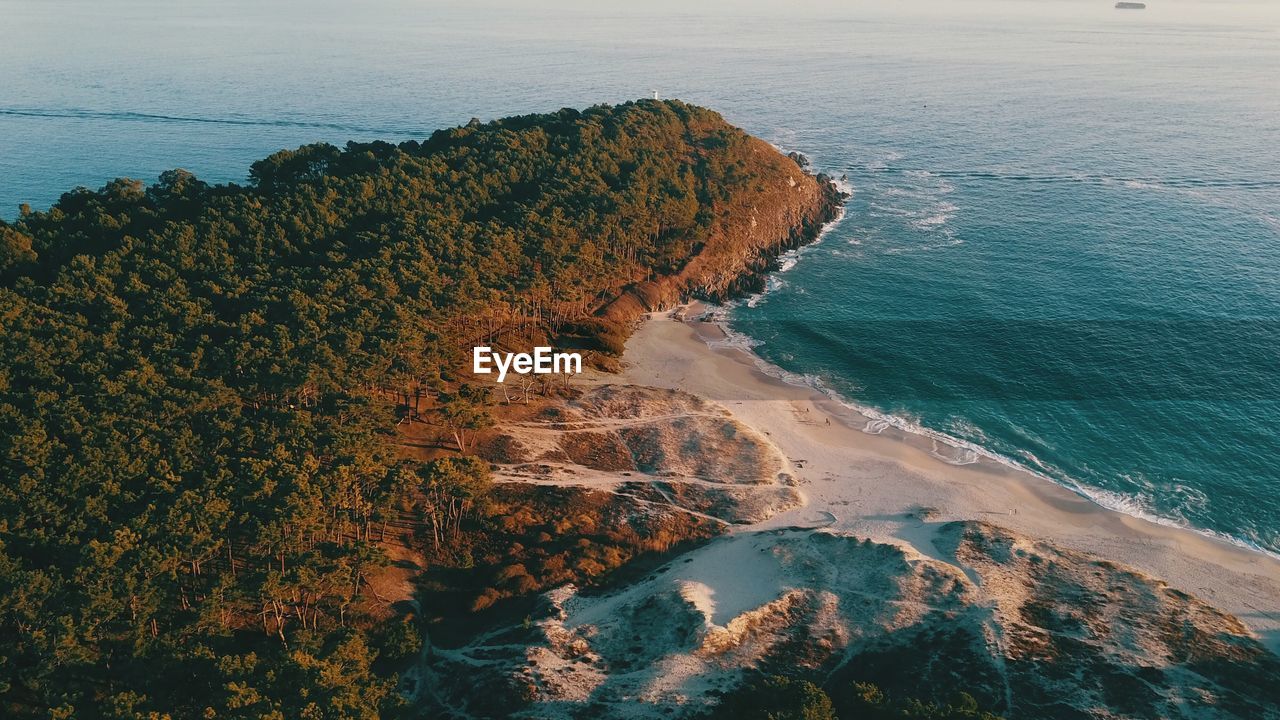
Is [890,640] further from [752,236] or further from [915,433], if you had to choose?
[752,236]

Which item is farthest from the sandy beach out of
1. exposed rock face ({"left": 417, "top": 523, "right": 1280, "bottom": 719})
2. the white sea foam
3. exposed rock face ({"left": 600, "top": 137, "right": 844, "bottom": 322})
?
exposed rock face ({"left": 600, "top": 137, "right": 844, "bottom": 322})

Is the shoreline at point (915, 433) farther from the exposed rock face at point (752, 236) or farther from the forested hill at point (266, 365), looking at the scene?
the forested hill at point (266, 365)

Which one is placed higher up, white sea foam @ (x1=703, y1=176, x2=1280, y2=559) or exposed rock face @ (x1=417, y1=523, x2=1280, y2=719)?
white sea foam @ (x1=703, y1=176, x2=1280, y2=559)

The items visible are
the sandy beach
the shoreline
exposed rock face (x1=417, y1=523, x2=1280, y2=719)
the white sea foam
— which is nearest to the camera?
exposed rock face (x1=417, y1=523, x2=1280, y2=719)

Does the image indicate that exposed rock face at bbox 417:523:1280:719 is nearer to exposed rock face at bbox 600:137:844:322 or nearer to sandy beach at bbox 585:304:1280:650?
sandy beach at bbox 585:304:1280:650

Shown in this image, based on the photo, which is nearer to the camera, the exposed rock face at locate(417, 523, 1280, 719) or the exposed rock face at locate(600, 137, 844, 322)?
the exposed rock face at locate(417, 523, 1280, 719)

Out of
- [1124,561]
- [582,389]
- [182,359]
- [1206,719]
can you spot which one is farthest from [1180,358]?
[182,359]

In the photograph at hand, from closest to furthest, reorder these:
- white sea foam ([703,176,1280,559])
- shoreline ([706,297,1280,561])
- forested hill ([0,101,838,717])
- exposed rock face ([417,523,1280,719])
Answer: forested hill ([0,101,838,717]) < exposed rock face ([417,523,1280,719]) < shoreline ([706,297,1280,561]) < white sea foam ([703,176,1280,559])
